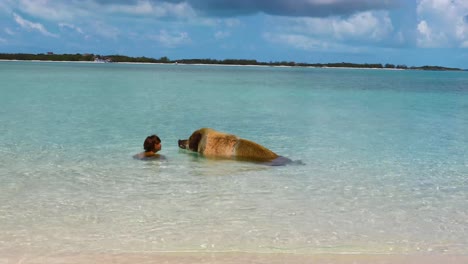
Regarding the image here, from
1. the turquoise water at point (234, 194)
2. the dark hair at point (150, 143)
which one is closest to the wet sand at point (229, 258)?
the turquoise water at point (234, 194)

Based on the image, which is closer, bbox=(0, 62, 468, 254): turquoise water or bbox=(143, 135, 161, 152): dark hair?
bbox=(0, 62, 468, 254): turquoise water

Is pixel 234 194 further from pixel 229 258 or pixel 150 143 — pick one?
pixel 150 143

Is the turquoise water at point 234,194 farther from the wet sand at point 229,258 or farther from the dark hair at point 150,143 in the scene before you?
the dark hair at point 150,143

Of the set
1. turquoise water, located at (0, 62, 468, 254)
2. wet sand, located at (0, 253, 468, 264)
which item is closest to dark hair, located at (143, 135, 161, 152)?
turquoise water, located at (0, 62, 468, 254)

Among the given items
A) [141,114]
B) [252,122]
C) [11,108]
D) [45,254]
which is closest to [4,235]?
[45,254]

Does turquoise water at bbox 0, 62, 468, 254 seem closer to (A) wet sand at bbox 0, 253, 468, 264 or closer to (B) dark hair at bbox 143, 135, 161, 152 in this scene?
(A) wet sand at bbox 0, 253, 468, 264

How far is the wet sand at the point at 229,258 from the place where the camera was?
617cm

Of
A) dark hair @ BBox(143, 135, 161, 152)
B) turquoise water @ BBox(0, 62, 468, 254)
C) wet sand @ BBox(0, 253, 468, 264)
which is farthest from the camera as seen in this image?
dark hair @ BBox(143, 135, 161, 152)

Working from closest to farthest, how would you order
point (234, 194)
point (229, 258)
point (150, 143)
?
point (229, 258), point (234, 194), point (150, 143)

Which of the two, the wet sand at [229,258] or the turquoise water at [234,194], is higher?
the wet sand at [229,258]

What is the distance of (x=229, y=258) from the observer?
20.8 ft

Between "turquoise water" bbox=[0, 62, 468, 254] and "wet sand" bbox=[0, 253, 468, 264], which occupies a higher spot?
"wet sand" bbox=[0, 253, 468, 264]

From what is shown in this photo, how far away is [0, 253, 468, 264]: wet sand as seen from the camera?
243 inches

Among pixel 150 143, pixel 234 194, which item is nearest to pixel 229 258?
pixel 234 194
